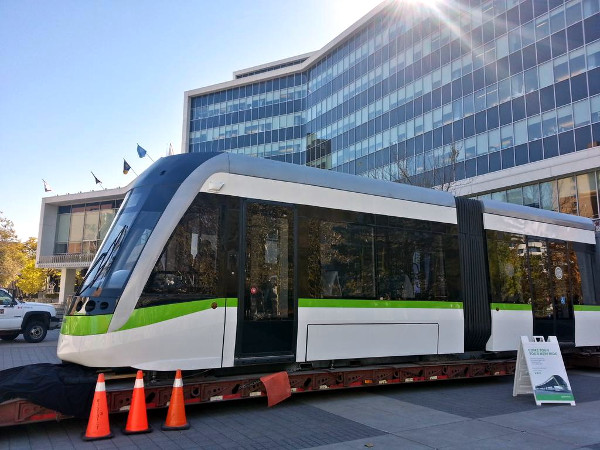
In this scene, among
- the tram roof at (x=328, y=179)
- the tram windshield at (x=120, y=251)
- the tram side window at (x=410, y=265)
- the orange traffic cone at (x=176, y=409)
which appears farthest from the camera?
the tram side window at (x=410, y=265)

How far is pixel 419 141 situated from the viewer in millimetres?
40000

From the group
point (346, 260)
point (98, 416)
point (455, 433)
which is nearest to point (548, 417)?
point (455, 433)

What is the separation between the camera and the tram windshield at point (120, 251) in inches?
246

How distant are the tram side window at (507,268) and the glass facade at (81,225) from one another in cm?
4110

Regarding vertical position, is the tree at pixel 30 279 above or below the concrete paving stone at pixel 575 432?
above

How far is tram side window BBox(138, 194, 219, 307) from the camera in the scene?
6.35 metres

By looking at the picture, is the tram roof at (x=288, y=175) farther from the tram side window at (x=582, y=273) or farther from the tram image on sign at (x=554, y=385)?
the tram image on sign at (x=554, y=385)

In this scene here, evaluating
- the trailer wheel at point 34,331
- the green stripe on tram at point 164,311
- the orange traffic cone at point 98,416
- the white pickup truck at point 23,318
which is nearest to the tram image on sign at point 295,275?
the green stripe on tram at point 164,311

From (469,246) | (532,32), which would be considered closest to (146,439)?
(469,246)

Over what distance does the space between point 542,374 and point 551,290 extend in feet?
10.1

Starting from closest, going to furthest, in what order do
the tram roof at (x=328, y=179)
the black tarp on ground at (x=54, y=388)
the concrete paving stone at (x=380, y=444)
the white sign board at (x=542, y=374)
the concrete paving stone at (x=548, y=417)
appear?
the black tarp on ground at (x=54, y=388)
the concrete paving stone at (x=380, y=444)
the concrete paving stone at (x=548, y=417)
the tram roof at (x=328, y=179)
the white sign board at (x=542, y=374)

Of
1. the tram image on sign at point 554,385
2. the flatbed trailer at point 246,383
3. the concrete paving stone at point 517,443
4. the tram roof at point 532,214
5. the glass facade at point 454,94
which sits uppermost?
the glass facade at point 454,94

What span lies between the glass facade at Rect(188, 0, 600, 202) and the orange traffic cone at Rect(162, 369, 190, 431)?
20782 millimetres

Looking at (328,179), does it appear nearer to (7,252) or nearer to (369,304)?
(369,304)
